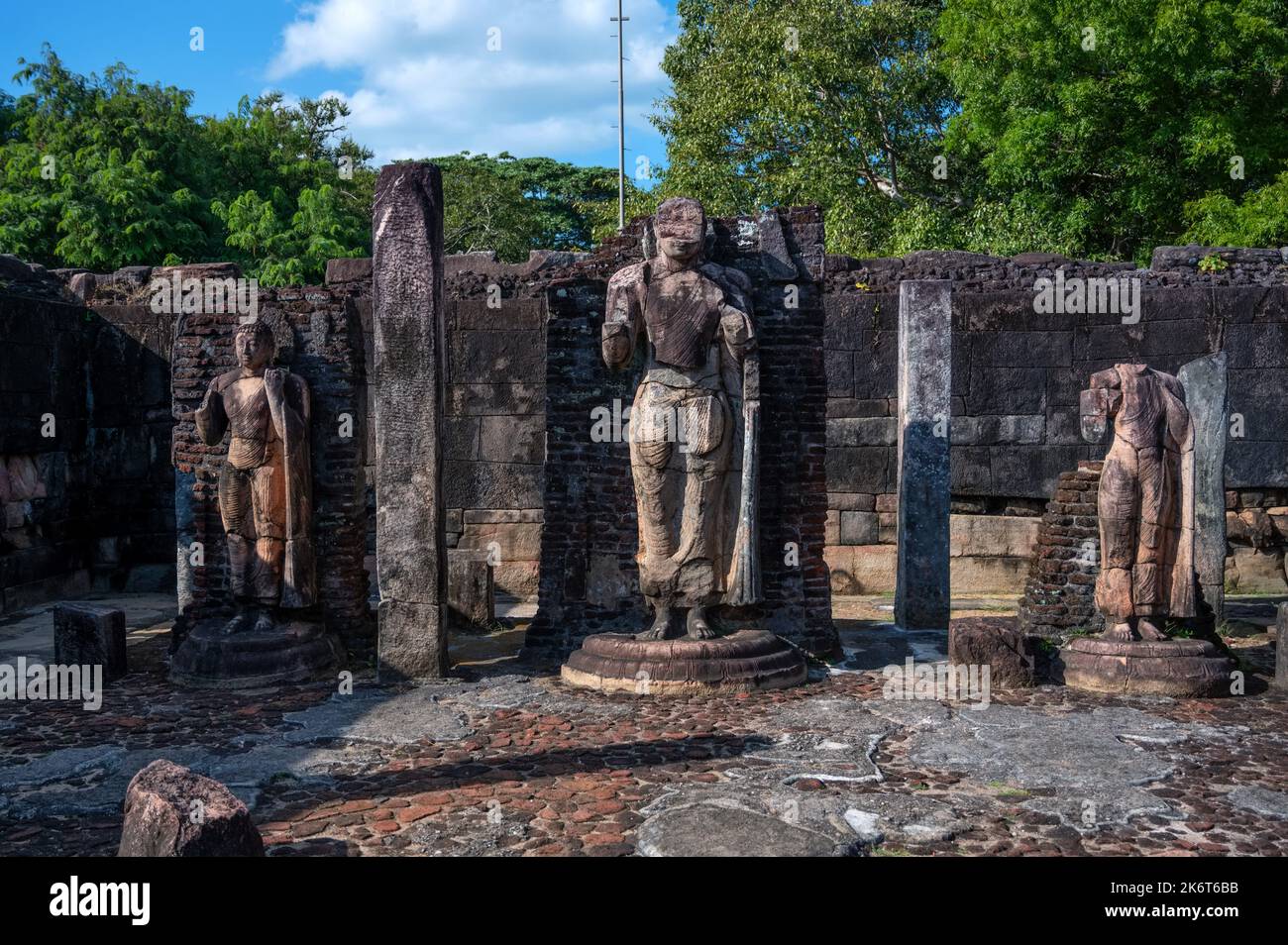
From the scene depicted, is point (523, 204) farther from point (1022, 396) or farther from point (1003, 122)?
point (1022, 396)

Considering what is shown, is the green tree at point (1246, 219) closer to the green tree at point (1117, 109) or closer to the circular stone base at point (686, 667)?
the green tree at point (1117, 109)

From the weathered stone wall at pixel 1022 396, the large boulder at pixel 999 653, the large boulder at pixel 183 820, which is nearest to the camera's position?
the large boulder at pixel 183 820

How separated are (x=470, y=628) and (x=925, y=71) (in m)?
14.2

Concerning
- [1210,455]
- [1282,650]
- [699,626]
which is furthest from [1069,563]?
[699,626]

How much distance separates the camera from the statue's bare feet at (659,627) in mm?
7945

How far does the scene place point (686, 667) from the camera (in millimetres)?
7617

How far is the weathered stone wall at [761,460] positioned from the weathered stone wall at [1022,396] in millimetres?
3616

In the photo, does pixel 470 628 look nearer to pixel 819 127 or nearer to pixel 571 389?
pixel 571 389

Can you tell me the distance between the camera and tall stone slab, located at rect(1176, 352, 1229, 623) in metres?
9.99

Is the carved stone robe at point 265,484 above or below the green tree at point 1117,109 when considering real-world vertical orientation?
below

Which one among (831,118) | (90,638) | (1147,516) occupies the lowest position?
(90,638)

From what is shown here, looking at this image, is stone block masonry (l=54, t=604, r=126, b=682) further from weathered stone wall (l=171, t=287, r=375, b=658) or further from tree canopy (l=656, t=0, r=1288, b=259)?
tree canopy (l=656, t=0, r=1288, b=259)

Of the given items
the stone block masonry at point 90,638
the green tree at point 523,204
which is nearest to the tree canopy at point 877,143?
the green tree at point 523,204

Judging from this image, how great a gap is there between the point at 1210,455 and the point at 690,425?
5.06m
